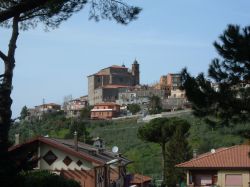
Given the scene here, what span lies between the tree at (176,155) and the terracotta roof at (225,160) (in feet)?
17.0

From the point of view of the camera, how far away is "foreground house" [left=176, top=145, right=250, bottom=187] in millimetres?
42844

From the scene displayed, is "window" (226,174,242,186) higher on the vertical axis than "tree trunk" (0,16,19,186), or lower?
lower

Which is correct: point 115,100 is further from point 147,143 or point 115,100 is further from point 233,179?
point 233,179

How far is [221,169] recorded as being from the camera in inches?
1709

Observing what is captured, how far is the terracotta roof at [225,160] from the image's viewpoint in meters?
43.1

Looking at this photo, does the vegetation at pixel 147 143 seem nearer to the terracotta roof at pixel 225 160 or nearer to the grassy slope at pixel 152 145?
the grassy slope at pixel 152 145

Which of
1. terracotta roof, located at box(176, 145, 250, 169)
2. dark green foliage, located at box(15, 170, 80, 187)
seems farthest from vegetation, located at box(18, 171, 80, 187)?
terracotta roof, located at box(176, 145, 250, 169)

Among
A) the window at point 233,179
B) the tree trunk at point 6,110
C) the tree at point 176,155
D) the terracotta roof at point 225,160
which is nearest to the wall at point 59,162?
the terracotta roof at point 225,160

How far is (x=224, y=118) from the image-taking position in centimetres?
2223

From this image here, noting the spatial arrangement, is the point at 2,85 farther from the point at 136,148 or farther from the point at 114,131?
the point at 114,131

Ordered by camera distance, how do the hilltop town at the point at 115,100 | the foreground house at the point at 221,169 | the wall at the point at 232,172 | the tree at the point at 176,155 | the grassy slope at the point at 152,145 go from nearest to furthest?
the wall at the point at 232,172 → the foreground house at the point at 221,169 → the tree at the point at 176,155 → the grassy slope at the point at 152,145 → the hilltop town at the point at 115,100

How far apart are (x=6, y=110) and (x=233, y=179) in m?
30.7

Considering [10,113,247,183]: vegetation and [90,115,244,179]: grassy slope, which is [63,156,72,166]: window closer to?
[10,113,247,183]: vegetation

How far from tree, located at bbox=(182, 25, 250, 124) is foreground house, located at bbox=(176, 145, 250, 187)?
20.7 meters
